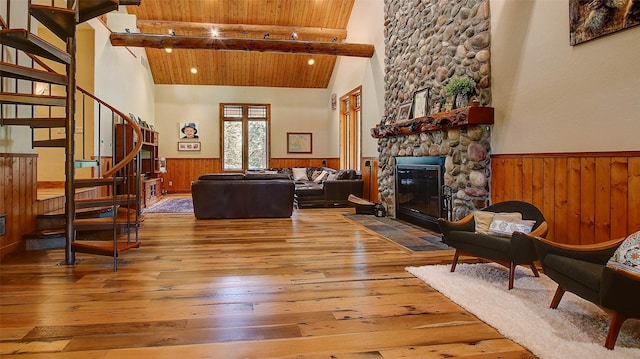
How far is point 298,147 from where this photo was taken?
1295 cm

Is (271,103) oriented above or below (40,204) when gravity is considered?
above

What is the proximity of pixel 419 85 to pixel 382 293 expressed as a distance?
12.7 ft

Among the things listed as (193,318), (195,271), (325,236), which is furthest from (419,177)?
(193,318)

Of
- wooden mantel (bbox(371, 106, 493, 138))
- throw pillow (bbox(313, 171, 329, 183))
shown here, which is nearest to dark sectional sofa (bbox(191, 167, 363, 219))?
wooden mantel (bbox(371, 106, 493, 138))

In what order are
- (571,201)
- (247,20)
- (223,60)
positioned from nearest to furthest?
(571,201)
(247,20)
(223,60)

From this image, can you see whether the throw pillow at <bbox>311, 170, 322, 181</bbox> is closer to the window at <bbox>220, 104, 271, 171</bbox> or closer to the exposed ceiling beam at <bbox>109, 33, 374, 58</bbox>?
the window at <bbox>220, 104, 271, 171</bbox>

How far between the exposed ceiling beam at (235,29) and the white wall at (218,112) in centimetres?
230

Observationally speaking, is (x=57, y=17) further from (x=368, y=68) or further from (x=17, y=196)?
(x=368, y=68)

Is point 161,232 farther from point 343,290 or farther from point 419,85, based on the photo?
point 419,85

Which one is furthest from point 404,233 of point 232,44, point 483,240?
point 232,44

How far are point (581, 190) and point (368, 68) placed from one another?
19.9 ft

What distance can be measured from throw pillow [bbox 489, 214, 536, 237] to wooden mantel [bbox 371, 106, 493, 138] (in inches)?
51.3

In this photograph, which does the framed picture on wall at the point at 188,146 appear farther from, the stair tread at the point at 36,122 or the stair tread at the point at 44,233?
the stair tread at the point at 36,122

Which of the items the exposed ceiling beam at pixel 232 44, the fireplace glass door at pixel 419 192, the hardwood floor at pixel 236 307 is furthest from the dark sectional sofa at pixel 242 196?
the exposed ceiling beam at pixel 232 44
